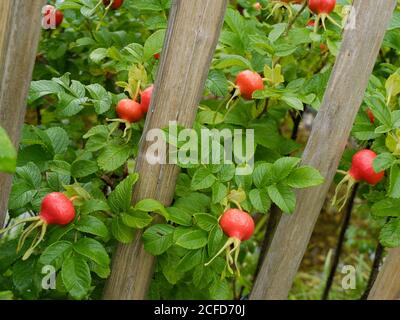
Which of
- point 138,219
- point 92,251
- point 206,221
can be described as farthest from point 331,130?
point 92,251

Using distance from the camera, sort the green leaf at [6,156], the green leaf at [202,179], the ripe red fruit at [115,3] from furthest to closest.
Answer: the ripe red fruit at [115,3] → the green leaf at [202,179] → the green leaf at [6,156]

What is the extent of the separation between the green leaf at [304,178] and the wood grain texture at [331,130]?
10 cm

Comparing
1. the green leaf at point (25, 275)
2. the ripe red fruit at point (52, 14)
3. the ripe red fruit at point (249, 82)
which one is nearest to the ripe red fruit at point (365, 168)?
the ripe red fruit at point (249, 82)

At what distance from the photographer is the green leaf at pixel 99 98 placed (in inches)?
50.6

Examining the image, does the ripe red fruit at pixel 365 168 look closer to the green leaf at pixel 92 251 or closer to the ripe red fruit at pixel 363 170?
the ripe red fruit at pixel 363 170

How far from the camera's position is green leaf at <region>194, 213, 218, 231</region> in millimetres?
1209

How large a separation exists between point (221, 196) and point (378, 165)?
0.31 meters

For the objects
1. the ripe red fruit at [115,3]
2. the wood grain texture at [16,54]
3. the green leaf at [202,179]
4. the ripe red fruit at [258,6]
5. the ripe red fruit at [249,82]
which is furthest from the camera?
the ripe red fruit at [258,6]

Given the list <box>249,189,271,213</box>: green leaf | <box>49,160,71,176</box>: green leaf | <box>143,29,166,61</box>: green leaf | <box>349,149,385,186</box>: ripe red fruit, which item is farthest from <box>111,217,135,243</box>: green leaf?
<box>349,149,385,186</box>: ripe red fruit

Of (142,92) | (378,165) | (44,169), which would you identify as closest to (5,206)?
(44,169)

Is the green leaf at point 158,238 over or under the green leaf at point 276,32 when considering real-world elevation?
under

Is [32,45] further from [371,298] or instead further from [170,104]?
[371,298]

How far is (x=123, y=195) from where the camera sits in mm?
1246

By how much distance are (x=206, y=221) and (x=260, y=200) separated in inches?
4.7
